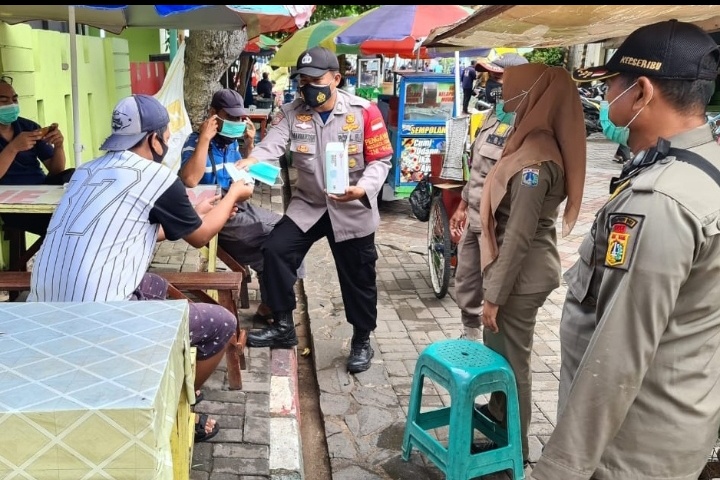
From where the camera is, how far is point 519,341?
3014mm

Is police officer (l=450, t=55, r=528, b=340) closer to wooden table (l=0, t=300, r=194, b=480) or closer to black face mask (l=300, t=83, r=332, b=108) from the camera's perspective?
black face mask (l=300, t=83, r=332, b=108)

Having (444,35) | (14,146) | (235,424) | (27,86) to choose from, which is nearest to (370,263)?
(235,424)

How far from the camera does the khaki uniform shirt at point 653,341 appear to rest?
159 cm

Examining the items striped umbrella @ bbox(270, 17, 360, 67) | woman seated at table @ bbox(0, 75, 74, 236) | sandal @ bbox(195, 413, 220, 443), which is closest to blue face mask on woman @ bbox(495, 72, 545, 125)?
sandal @ bbox(195, 413, 220, 443)

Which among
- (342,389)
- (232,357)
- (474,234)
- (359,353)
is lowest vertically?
(342,389)

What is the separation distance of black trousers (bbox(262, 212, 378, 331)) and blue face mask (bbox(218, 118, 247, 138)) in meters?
0.83

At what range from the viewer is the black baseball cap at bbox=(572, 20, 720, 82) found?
5.67ft

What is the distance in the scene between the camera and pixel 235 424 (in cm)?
345

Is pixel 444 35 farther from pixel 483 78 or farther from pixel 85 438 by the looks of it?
pixel 483 78

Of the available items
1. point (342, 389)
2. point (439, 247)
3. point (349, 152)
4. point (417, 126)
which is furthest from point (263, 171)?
point (417, 126)

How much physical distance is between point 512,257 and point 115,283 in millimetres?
1635

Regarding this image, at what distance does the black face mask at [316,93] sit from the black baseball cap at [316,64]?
0.26 feet

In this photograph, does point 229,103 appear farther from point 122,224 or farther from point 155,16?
point 122,224

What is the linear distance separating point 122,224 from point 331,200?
148 centimetres
